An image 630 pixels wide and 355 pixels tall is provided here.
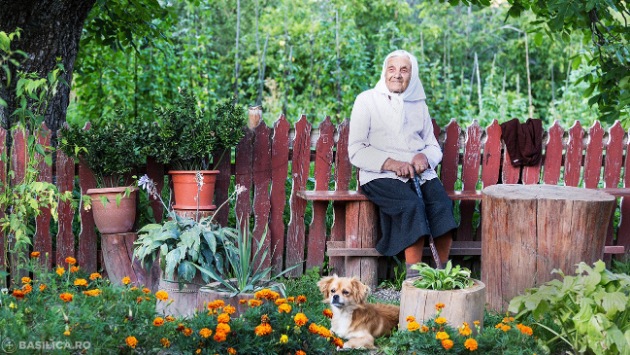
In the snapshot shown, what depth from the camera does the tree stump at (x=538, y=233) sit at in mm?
5059

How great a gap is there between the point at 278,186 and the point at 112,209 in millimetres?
1407

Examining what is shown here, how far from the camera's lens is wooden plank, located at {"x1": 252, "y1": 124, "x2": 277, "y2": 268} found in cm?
654

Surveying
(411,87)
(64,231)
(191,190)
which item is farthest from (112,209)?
(411,87)

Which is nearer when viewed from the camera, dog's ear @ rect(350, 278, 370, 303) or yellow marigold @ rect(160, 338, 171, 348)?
yellow marigold @ rect(160, 338, 171, 348)

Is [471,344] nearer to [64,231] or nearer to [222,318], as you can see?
[222,318]

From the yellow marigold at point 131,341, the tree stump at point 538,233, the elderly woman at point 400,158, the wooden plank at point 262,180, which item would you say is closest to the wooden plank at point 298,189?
the wooden plank at point 262,180

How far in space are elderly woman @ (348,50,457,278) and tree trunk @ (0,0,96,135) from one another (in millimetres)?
2315

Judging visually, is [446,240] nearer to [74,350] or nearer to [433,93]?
[74,350]

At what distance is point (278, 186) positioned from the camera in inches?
262

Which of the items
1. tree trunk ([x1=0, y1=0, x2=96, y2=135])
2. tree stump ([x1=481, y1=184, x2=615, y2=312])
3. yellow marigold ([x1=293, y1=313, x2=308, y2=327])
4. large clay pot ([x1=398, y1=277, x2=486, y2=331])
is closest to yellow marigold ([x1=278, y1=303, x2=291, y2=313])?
yellow marigold ([x1=293, y1=313, x2=308, y2=327])

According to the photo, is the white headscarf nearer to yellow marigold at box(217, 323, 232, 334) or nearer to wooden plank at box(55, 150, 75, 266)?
wooden plank at box(55, 150, 75, 266)

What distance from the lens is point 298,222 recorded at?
6723 mm

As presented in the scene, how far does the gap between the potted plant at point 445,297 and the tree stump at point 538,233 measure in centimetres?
70

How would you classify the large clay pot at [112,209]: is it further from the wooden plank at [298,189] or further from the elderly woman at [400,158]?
the elderly woman at [400,158]
